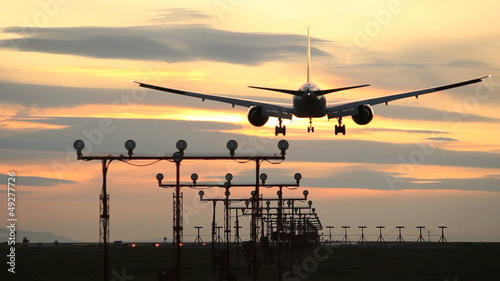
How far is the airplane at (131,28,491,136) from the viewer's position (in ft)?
262

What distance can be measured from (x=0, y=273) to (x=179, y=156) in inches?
2332

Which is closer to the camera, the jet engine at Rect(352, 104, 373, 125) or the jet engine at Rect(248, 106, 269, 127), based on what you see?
the jet engine at Rect(352, 104, 373, 125)

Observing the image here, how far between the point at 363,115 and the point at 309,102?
21.5 feet

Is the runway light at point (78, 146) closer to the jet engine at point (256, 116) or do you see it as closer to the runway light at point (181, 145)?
the runway light at point (181, 145)

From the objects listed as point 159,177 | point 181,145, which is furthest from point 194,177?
point 181,145

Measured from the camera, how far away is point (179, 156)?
204 feet

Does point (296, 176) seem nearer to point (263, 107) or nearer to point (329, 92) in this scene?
point (263, 107)

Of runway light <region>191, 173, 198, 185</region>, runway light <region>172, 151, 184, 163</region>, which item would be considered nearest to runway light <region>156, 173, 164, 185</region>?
runway light <region>191, 173, 198, 185</region>

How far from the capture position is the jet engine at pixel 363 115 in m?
83.7

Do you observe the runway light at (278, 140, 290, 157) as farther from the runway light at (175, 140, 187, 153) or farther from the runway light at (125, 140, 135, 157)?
the runway light at (125, 140, 135, 157)

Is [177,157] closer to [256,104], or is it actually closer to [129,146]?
[129,146]

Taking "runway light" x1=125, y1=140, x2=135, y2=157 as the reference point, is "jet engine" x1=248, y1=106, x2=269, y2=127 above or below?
above

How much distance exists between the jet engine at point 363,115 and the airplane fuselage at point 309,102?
3.70 m

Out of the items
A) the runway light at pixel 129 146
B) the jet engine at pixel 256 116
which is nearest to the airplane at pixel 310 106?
the jet engine at pixel 256 116
